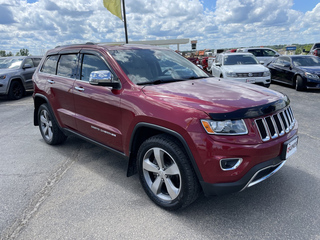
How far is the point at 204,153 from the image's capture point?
243 centimetres

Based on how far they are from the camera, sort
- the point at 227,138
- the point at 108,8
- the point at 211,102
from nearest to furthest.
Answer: the point at 227,138
the point at 211,102
the point at 108,8

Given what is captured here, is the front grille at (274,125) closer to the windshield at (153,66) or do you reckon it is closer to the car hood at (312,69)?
the windshield at (153,66)

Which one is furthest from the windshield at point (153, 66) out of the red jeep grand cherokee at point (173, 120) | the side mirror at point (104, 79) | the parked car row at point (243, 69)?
the parked car row at point (243, 69)

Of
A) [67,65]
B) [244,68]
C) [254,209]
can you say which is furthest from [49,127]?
[244,68]

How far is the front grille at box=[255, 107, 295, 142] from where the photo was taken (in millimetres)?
2523

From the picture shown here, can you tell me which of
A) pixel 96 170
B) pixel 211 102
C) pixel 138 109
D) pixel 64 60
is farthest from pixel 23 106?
pixel 211 102

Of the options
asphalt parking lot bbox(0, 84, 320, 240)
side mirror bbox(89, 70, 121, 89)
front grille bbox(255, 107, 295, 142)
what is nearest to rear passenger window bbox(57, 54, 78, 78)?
side mirror bbox(89, 70, 121, 89)

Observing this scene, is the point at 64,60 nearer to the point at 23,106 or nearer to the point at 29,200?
the point at 29,200

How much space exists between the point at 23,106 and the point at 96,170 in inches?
286

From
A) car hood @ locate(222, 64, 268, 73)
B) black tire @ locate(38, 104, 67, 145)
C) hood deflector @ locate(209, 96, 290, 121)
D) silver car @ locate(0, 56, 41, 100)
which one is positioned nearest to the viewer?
hood deflector @ locate(209, 96, 290, 121)

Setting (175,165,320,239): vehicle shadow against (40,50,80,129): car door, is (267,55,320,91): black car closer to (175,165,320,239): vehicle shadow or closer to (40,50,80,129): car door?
(175,165,320,239): vehicle shadow

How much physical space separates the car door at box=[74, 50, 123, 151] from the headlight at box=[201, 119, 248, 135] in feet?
4.01

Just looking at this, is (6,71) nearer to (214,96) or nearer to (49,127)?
(49,127)

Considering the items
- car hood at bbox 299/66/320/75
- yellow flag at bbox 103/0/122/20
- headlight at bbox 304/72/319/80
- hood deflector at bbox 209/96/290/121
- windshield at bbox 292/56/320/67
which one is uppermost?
yellow flag at bbox 103/0/122/20
